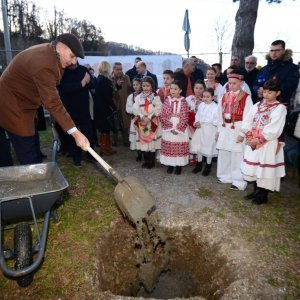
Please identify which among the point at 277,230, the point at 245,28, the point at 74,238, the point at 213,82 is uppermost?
the point at 245,28

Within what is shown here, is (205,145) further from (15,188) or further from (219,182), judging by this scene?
(15,188)

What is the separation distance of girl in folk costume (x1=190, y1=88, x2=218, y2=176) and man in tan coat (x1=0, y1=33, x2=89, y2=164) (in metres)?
2.72

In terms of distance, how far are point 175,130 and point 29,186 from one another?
9.32 feet

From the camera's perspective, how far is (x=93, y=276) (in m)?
3.20

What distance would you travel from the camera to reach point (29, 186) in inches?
137

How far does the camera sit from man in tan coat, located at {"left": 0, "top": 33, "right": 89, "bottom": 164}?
334 centimetres

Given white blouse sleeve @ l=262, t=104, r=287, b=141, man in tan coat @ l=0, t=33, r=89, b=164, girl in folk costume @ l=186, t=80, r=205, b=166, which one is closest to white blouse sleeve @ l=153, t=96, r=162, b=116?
girl in folk costume @ l=186, t=80, r=205, b=166

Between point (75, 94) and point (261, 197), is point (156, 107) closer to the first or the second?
point (75, 94)

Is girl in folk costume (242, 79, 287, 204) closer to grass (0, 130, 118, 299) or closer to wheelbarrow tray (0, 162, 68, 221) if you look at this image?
grass (0, 130, 118, 299)

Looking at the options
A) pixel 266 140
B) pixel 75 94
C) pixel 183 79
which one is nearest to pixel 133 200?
pixel 266 140

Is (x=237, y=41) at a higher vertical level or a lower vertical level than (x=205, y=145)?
higher

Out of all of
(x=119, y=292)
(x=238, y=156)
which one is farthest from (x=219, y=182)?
(x=119, y=292)

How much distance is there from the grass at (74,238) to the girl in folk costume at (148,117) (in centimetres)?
111

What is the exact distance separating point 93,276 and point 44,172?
4.39ft
